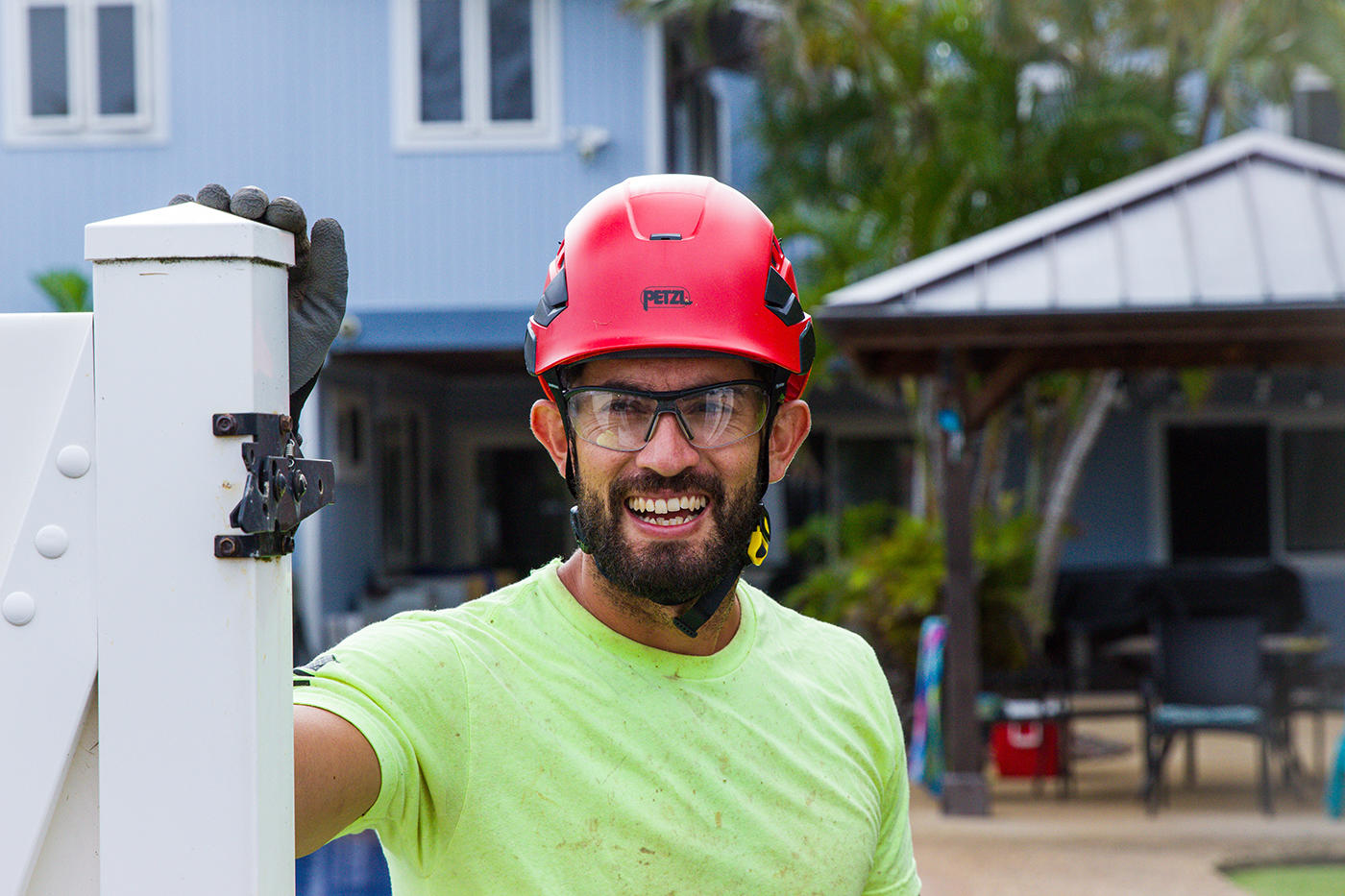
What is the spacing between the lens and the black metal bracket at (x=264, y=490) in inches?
42.6

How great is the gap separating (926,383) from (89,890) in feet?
37.9

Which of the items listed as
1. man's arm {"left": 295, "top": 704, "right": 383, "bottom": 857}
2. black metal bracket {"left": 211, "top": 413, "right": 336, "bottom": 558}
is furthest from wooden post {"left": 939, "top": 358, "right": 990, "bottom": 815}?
black metal bracket {"left": 211, "top": 413, "right": 336, "bottom": 558}

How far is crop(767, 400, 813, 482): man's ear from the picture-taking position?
79.6 inches

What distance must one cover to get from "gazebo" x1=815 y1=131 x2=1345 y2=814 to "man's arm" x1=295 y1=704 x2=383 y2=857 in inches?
243

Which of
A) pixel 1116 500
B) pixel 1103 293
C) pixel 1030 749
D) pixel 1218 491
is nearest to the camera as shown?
pixel 1103 293

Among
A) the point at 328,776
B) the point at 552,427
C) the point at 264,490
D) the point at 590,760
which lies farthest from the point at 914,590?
the point at 264,490

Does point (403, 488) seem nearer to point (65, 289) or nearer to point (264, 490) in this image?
point (65, 289)

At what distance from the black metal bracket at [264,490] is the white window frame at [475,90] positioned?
11.6 m

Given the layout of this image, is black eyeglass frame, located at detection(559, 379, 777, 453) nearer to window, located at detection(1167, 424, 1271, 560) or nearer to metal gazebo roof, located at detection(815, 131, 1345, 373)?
metal gazebo roof, located at detection(815, 131, 1345, 373)

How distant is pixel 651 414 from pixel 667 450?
0.18ft

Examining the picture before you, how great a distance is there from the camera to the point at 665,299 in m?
1.83

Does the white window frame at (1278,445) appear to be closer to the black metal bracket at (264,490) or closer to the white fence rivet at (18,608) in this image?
the black metal bracket at (264,490)

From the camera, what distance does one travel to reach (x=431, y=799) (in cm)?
163

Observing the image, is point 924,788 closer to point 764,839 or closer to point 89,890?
point 764,839
